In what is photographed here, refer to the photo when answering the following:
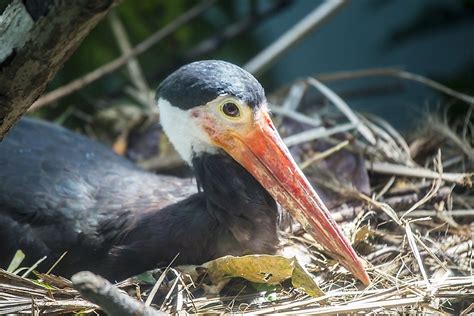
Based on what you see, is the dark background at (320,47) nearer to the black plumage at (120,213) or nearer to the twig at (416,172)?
the twig at (416,172)

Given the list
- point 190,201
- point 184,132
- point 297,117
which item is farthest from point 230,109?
point 297,117

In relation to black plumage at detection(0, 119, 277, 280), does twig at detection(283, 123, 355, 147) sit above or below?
above

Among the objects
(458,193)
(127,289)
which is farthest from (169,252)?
(458,193)

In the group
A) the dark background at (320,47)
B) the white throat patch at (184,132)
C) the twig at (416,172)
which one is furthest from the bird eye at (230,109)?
the dark background at (320,47)

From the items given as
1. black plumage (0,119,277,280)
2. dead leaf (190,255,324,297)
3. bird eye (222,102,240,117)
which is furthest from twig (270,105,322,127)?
dead leaf (190,255,324,297)

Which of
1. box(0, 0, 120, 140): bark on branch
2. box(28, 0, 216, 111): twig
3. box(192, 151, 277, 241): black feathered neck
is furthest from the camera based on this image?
box(28, 0, 216, 111): twig

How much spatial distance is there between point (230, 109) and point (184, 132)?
0.63ft

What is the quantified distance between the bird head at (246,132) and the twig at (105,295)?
0.73 metres

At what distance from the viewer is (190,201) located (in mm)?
2396

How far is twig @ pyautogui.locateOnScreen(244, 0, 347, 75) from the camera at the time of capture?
10.9 feet

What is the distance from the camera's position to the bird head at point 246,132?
217 centimetres

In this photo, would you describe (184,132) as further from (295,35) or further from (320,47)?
(320,47)

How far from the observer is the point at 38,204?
2.46m

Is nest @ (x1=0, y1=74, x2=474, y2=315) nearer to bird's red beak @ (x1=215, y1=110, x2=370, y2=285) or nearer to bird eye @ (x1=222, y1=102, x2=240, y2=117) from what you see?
bird's red beak @ (x1=215, y1=110, x2=370, y2=285)
